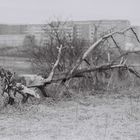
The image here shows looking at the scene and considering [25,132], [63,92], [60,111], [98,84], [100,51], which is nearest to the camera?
[25,132]

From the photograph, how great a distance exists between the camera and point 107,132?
6.59 m

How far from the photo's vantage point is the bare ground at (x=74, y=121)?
6.37 m

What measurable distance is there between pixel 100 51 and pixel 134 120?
7425mm

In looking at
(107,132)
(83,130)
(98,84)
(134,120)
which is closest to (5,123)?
(83,130)

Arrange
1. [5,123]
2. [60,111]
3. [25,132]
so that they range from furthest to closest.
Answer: [60,111] → [5,123] → [25,132]

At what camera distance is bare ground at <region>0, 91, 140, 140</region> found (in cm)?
637

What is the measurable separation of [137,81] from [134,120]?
796 cm

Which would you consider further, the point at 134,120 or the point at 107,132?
the point at 134,120

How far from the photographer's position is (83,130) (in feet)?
22.2

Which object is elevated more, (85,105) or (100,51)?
(100,51)

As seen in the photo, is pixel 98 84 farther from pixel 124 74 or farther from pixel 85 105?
pixel 85 105

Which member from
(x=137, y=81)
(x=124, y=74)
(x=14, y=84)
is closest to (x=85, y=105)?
(x=14, y=84)

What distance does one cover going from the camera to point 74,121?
7.64m

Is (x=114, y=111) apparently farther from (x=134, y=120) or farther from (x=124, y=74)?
(x=124, y=74)
